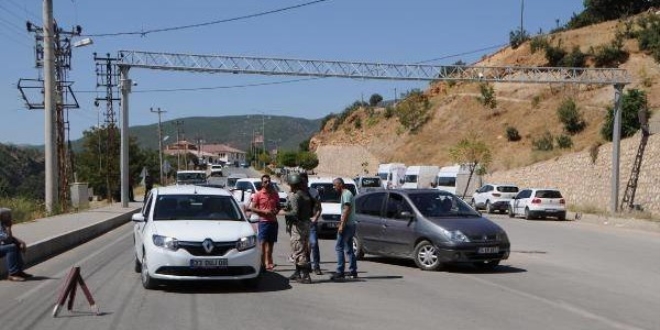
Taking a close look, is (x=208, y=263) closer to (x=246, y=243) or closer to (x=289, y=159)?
(x=246, y=243)

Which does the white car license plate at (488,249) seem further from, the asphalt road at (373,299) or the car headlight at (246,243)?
the car headlight at (246,243)

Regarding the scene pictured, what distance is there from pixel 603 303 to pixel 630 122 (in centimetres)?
4520

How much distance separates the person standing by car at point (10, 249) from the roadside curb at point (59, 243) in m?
0.62

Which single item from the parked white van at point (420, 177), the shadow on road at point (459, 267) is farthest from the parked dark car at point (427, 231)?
the parked white van at point (420, 177)

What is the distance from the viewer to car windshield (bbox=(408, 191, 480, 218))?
49.4 feet

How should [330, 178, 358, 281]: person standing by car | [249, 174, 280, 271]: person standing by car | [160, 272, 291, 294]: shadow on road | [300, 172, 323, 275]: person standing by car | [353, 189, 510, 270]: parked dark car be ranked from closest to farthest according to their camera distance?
1. [160, 272, 291, 294]: shadow on road
2. [300, 172, 323, 275]: person standing by car
3. [330, 178, 358, 281]: person standing by car
4. [249, 174, 280, 271]: person standing by car
5. [353, 189, 510, 270]: parked dark car

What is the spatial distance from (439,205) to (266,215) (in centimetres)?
367

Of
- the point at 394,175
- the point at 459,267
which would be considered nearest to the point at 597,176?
the point at 394,175

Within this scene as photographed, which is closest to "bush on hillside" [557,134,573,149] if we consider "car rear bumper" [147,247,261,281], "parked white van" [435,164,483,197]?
"parked white van" [435,164,483,197]

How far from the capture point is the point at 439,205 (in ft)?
50.1

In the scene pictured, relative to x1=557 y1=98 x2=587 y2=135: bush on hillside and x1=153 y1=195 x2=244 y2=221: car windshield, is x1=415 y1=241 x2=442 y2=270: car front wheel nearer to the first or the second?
x1=153 y1=195 x2=244 y2=221: car windshield

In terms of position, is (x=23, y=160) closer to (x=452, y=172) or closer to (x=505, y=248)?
(x=452, y=172)

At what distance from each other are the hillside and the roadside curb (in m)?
40.8

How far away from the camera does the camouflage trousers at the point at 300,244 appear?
1240 cm
